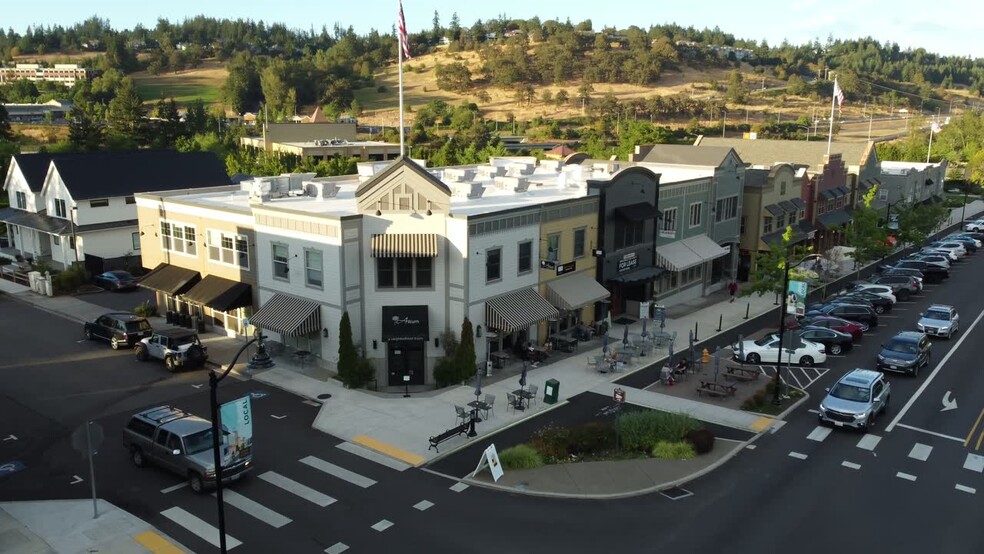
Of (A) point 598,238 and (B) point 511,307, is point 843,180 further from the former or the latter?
(B) point 511,307

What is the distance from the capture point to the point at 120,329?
37312mm

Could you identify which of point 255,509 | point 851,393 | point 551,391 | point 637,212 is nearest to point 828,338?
point 851,393

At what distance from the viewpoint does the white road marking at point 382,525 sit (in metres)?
20.5

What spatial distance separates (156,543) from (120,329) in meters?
20.6

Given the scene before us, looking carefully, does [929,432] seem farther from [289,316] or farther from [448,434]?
[289,316]

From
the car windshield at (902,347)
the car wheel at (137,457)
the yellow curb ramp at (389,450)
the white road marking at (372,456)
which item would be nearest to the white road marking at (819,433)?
the car windshield at (902,347)

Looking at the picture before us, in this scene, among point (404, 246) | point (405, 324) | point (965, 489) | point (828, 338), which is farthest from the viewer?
point (828, 338)

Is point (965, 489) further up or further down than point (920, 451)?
further up

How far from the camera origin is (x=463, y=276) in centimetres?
3294

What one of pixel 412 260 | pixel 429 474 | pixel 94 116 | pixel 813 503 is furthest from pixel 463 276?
pixel 94 116

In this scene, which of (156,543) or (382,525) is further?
(382,525)

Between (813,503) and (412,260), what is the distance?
18481mm

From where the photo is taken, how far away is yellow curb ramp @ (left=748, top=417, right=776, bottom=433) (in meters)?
28.0

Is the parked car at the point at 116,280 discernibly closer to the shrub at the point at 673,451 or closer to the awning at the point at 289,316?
the awning at the point at 289,316
